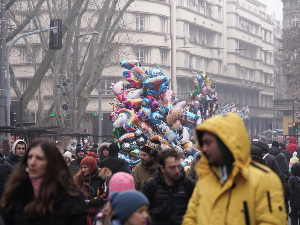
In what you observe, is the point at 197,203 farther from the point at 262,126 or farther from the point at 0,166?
the point at 262,126

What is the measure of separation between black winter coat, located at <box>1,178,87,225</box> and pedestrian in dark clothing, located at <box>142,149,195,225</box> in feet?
6.91

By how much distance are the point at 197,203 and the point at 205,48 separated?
6764 centimetres

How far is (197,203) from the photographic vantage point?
475 cm

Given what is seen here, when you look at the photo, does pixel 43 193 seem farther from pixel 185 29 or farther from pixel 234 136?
pixel 185 29

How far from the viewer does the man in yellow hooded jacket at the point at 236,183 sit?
14.2 ft

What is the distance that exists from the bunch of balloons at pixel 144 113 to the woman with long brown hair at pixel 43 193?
12307mm

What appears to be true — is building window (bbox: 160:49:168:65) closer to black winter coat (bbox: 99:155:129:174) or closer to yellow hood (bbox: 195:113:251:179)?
black winter coat (bbox: 99:155:129:174)

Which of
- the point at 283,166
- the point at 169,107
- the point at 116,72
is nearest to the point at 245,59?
the point at 116,72

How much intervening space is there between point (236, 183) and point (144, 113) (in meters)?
13.4

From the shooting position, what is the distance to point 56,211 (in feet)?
14.4

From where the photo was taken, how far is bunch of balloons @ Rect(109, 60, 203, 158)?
57.7 ft

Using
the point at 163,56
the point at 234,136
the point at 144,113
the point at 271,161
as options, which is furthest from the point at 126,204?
the point at 163,56

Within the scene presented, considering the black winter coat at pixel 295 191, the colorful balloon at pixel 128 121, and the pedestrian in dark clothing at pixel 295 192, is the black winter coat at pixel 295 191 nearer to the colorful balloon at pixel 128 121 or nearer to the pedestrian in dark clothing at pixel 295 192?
the pedestrian in dark clothing at pixel 295 192

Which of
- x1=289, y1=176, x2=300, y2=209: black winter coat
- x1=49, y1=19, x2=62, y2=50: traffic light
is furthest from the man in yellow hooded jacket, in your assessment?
x1=49, y1=19, x2=62, y2=50: traffic light
